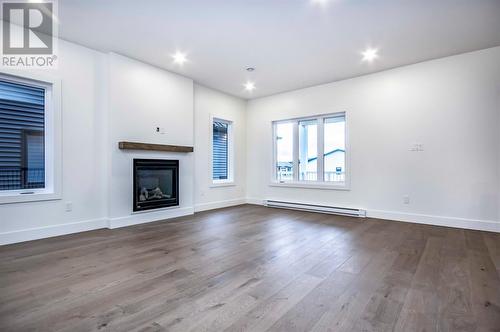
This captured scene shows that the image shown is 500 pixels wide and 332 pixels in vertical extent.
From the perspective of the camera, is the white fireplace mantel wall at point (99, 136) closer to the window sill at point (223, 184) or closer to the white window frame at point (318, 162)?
the window sill at point (223, 184)

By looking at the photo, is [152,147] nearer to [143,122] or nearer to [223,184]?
[143,122]

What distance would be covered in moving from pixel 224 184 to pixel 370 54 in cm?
388

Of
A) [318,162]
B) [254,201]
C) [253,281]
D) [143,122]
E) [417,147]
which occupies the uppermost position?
[143,122]

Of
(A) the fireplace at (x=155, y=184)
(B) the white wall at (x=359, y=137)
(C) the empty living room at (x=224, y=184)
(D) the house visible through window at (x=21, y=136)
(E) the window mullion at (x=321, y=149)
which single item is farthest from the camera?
(E) the window mullion at (x=321, y=149)

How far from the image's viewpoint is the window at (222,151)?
6004 millimetres

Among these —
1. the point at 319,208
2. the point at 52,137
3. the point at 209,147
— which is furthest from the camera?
the point at 209,147

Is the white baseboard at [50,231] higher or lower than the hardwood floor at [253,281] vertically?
higher

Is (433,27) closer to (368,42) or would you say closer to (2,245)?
(368,42)

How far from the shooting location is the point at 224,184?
238 inches

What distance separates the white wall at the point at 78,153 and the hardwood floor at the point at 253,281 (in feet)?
0.95

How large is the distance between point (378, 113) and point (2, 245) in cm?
594

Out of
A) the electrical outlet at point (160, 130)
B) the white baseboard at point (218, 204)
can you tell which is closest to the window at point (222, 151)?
the white baseboard at point (218, 204)

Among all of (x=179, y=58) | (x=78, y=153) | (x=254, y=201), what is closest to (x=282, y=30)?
(x=179, y=58)

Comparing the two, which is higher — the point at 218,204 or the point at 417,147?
the point at 417,147
